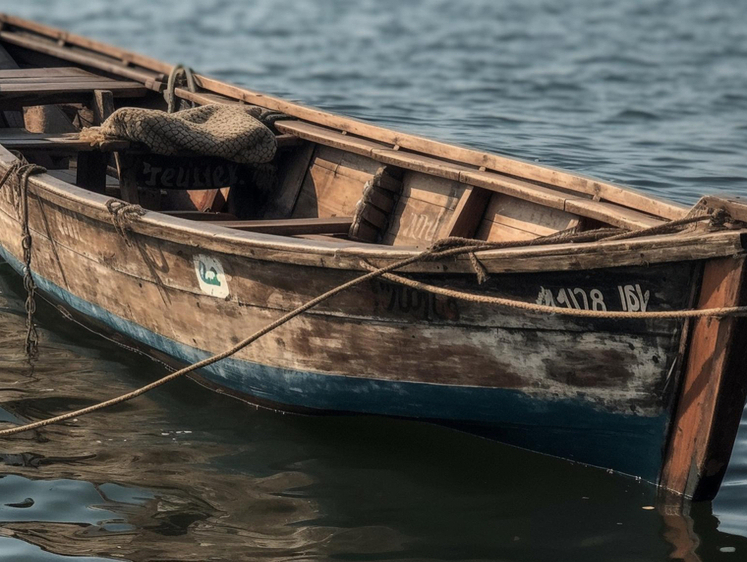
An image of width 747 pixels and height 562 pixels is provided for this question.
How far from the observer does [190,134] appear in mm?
6754

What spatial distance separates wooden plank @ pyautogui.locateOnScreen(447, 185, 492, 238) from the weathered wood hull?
1141 mm

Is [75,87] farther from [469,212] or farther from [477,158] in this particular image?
[469,212]

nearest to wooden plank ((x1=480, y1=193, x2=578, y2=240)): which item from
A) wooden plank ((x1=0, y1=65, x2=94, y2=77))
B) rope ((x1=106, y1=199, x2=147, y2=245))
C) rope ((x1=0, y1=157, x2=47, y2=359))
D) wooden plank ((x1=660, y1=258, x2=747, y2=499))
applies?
wooden plank ((x1=660, y1=258, x2=747, y2=499))

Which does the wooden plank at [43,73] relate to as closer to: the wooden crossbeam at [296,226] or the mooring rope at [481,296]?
the wooden crossbeam at [296,226]

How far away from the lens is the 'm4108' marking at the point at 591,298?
4480mm

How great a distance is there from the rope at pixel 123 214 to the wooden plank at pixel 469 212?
1.59 metres

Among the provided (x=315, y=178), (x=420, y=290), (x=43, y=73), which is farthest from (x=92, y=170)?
(x=420, y=290)

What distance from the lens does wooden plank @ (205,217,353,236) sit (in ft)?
20.0

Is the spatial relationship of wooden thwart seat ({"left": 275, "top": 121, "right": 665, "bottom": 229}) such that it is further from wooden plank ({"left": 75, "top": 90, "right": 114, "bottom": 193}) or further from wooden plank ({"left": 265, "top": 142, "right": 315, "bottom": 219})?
wooden plank ({"left": 75, "top": 90, "right": 114, "bottom": 193})

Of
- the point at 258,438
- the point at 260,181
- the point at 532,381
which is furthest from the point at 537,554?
the point at 260,181

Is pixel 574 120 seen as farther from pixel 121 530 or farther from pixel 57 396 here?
pixel 121 530

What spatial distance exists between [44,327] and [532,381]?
3485 mm

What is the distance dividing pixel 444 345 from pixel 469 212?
135 centimetres

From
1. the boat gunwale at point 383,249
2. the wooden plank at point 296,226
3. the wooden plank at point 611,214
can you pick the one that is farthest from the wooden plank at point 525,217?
the boat gunwale at point 383,249
